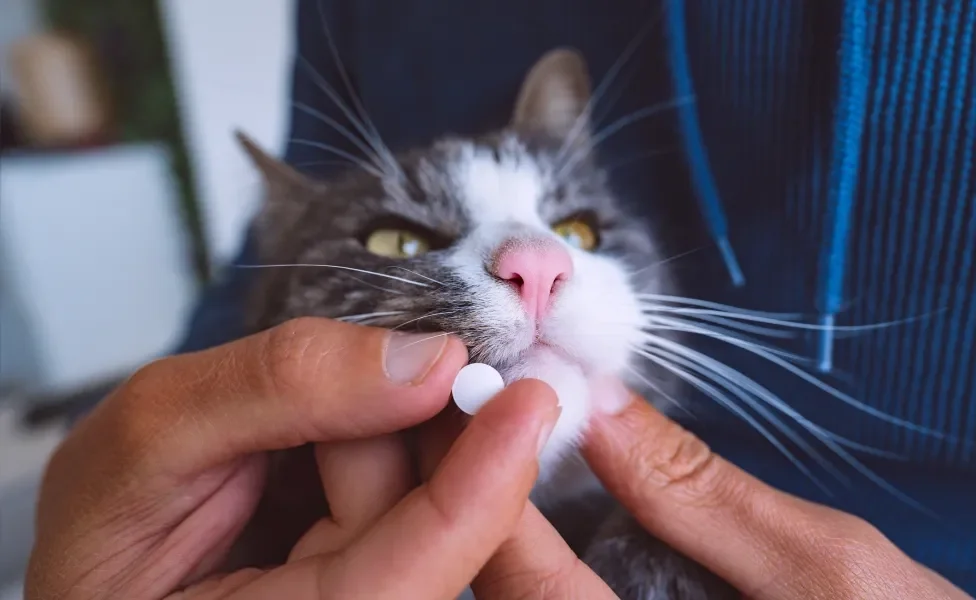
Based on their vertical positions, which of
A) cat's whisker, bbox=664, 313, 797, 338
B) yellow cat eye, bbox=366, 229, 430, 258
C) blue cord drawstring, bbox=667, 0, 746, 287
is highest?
blue cord drawstring, bbox=667, 0, 746, 287

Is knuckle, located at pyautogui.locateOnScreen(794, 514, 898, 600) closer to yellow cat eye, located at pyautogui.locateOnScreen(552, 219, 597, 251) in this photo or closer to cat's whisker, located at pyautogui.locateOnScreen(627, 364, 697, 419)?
cat's whisker, located at pyautogui.locateOnScreen(627, 364, 697, 419)

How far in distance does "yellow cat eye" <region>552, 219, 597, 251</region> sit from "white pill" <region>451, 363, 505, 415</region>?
0.77ft

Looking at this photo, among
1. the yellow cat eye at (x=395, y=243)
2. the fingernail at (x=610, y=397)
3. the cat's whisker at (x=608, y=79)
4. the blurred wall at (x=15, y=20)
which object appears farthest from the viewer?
the blurred wall at (x=15, y=20)

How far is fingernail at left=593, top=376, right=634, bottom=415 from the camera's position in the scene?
1.47ft

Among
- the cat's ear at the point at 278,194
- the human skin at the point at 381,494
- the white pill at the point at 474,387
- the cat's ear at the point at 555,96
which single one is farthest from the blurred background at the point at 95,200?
the white pill at the point at 474,387

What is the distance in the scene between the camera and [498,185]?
563 mm

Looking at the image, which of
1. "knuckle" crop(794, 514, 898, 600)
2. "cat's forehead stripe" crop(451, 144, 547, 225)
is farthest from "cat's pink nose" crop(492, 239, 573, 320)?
"knuckle" crop(794, 514, 898, 600)

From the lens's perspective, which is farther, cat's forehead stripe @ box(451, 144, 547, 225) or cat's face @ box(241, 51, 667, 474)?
cat's forehead stripe @ box(451, 144, 547, 225)

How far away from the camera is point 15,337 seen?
86.9 inches

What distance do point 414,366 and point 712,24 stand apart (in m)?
0.45

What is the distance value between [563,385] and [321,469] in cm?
16

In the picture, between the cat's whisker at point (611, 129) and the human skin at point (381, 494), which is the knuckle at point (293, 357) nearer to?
the human skin at point (381, 494)

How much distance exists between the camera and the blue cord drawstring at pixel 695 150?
0.62 meters

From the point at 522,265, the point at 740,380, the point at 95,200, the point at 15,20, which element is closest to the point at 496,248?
the point at 522,265
